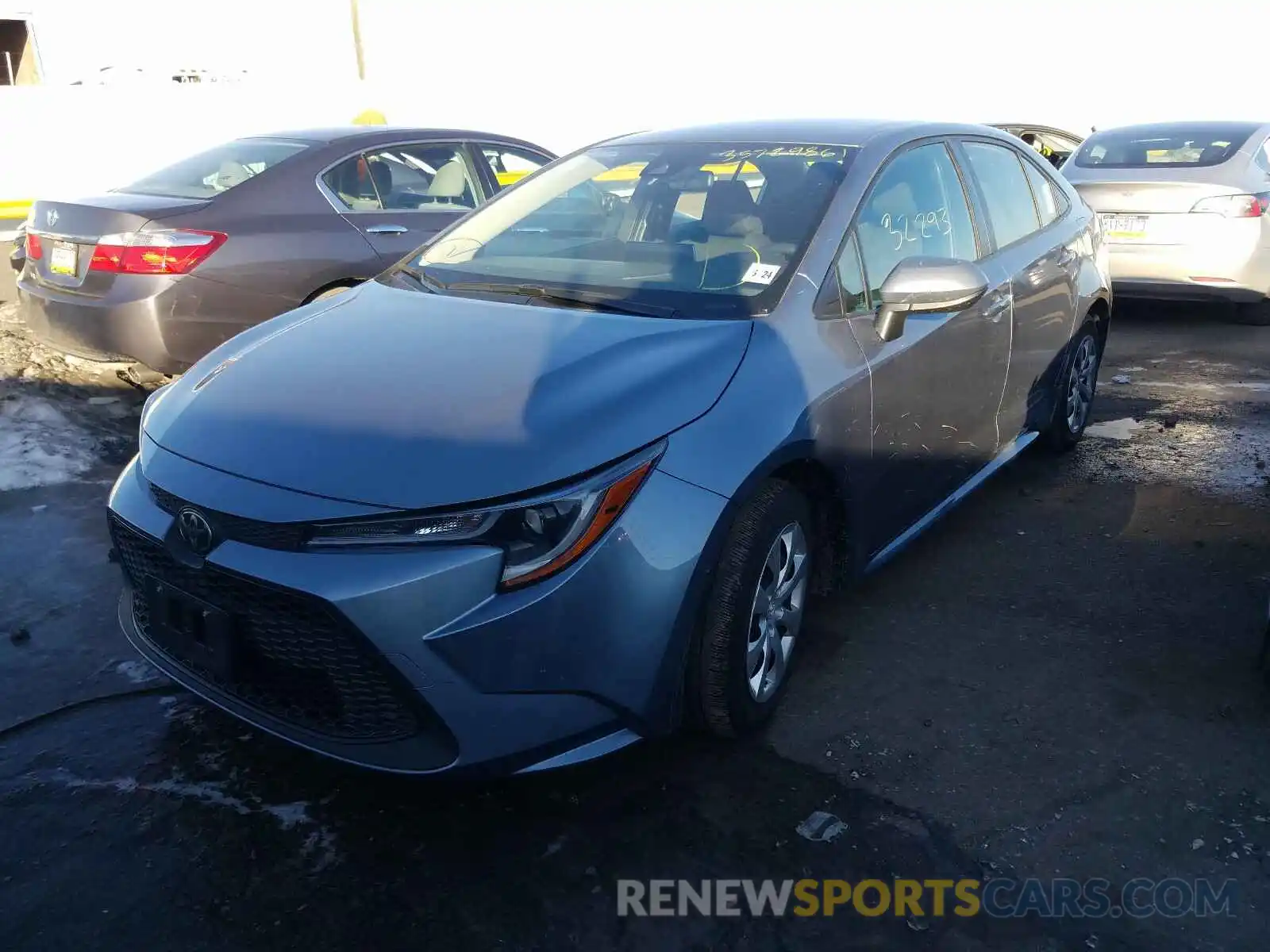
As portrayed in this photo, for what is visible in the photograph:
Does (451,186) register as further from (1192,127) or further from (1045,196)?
(1192,127)

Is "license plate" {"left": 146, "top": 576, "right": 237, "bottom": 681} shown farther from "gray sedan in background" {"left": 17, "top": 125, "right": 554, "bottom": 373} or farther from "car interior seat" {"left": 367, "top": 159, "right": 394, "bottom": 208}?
"car interior seat" {"left": 367, "top": 159, "right": 394, "bottom": 208}

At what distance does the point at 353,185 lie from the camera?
587cm

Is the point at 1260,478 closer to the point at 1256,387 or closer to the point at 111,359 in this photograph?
the point at 1256,387

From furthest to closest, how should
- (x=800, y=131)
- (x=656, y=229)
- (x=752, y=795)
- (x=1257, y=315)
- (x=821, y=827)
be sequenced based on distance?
(x=1257, y=315) < (x=800, y=131) < (x=656, y=229) < (x=752, y=795) < (x=821, y=827)

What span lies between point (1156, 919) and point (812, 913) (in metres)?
0.73

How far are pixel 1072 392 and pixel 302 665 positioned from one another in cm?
395

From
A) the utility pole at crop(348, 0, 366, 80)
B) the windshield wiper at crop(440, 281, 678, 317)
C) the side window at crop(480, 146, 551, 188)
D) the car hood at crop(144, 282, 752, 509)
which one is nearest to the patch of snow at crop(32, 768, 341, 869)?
the car hood at crop(144, 282, 752, 509)

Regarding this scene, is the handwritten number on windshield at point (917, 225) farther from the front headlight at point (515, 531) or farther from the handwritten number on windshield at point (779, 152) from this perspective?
the front headlight at point (515, 531)

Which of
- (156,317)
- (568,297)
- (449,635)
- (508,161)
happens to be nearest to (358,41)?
(508,161)

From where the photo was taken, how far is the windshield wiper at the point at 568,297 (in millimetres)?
3010

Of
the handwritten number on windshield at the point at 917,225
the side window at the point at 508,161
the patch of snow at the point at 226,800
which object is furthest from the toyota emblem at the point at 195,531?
the side window at the point at 508,161

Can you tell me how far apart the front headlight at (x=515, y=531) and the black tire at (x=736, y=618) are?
452 millimetres

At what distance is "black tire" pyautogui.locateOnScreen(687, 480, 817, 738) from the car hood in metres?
0.33

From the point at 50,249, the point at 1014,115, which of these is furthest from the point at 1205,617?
the point at 1014,115
